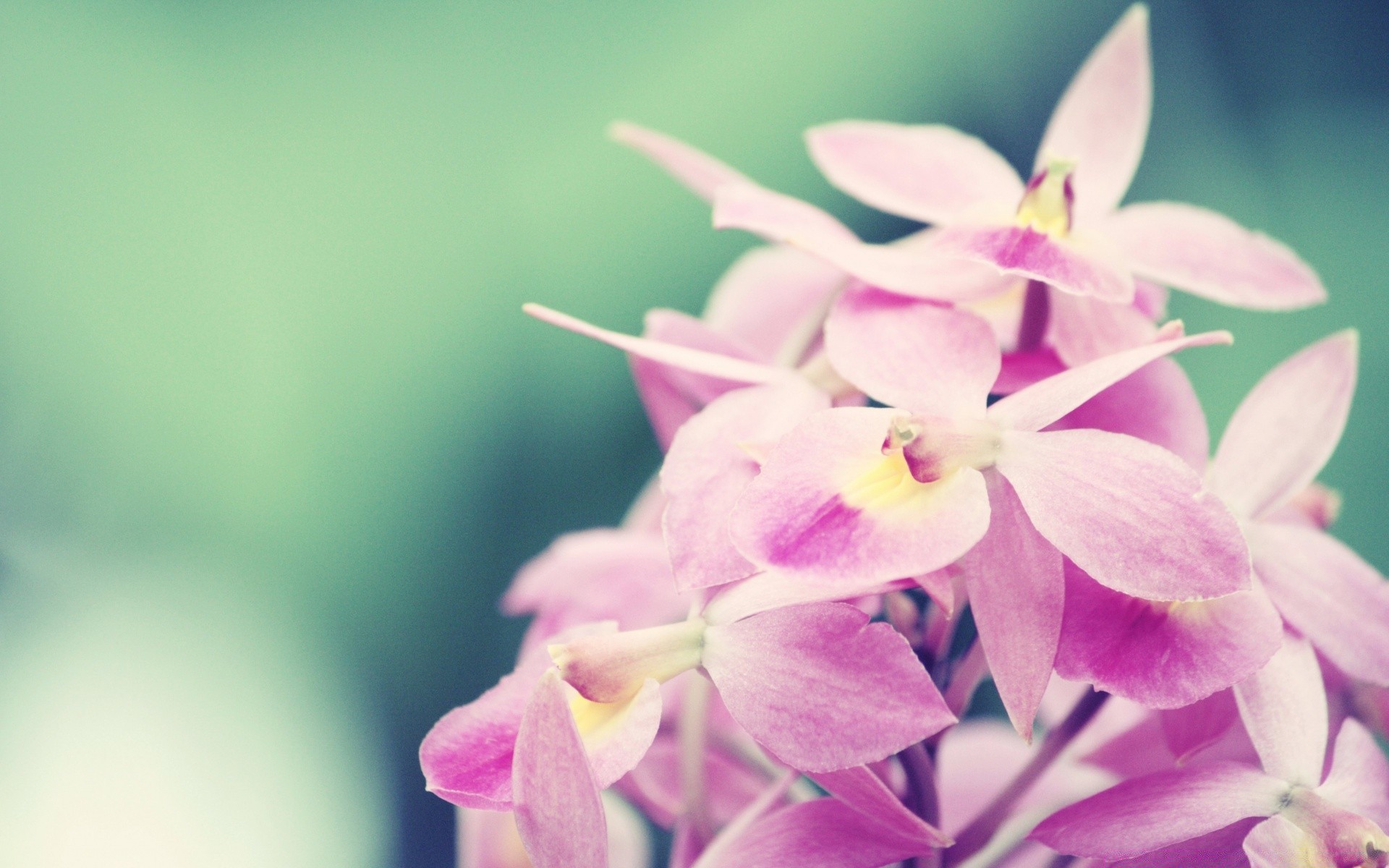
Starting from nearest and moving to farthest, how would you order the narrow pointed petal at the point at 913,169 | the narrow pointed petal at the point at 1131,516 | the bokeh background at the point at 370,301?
the narrow pointed petal at the point at 1131,516 < the narrow pointed petal at the point at 913,169 < the bokeh background at the point at 370,301

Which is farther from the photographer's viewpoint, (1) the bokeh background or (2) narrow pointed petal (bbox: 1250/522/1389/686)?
(1) the bokeh background

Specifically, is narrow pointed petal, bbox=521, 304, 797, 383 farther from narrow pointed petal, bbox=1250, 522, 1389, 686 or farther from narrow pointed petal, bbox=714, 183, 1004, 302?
narrow pointed petal, bbox=1250, 522, 1389, 686

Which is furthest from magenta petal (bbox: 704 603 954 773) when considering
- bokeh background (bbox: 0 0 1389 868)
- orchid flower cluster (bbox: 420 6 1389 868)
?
bokeh background (bbox: 0 0 1389 868)

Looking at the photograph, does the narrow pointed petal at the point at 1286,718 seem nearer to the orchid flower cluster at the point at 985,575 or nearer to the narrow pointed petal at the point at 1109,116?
the orchid flower cluster at the point at 985,575

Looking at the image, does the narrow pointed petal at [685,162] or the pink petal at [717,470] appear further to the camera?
the narrow pointed petal at [685,162]

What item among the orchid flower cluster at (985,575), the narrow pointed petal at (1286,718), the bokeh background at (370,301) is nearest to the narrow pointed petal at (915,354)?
the orchid flower cluster at (985,575)

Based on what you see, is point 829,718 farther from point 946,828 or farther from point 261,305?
point 261,305

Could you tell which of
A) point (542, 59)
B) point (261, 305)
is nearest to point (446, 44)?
point (542, 59)

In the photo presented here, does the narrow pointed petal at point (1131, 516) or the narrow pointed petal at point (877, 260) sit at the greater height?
the narrow pointed petal at point (877, 260)

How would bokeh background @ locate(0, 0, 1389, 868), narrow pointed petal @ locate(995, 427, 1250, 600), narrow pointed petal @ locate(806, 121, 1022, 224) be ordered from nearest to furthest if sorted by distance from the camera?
narrow pointed petal @ locate(995, 427, 1250, 600) < narrow pointed petal @ locate(806, 121, 1022, 224) < bokeh background @ locate(0, 0, 1389, 868)
